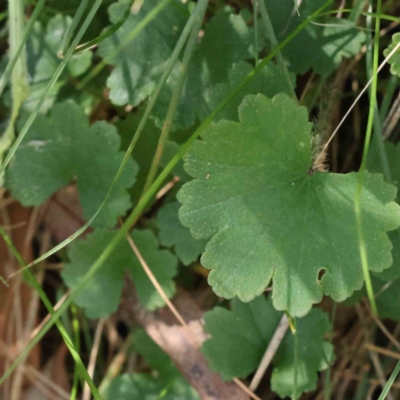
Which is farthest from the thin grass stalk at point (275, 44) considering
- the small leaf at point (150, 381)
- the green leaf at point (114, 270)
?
the small leaf at point (150, 381)

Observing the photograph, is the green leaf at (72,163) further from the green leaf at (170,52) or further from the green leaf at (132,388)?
the green leaf at (132,388)

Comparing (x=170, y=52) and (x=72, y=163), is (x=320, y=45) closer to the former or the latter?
(x=170, y=52)

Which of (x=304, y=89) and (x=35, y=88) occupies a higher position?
(x=35, y=88)

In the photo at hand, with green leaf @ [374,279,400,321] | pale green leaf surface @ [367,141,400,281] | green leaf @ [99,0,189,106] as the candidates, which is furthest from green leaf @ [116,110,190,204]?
green leaf @ [374,279,400,321]


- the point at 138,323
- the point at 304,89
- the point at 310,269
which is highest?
the point at 304,89

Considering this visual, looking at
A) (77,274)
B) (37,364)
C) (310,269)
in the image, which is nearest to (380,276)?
(310,269)

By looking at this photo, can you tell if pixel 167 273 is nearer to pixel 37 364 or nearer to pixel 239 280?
pixel 239 280

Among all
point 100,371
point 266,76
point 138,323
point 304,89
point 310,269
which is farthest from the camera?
point 100,371

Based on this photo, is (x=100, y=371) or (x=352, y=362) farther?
(x=100, y=371)
